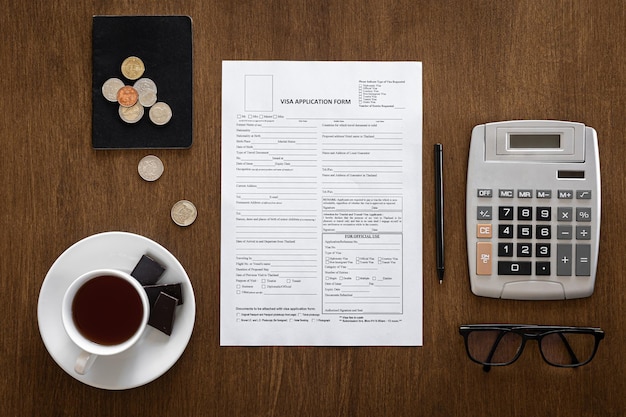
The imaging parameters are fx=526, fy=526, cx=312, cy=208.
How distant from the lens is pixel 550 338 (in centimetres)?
67

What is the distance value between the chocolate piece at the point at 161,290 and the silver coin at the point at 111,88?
242 mm

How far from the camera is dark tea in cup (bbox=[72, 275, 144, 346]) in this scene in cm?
61

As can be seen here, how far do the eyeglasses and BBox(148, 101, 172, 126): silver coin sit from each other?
46 centimetres

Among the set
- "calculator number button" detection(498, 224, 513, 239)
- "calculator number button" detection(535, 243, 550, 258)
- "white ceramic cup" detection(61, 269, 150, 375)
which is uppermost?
"calculator number button" detection(498, 224, 513, 239)

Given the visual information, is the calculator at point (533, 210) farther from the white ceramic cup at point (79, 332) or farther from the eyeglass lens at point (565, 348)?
the white ceramic cup at point (79, 332)

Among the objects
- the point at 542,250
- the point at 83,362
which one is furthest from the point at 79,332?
the point at 542,250

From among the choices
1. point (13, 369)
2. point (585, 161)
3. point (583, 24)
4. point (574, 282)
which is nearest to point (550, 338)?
point (574, 282)

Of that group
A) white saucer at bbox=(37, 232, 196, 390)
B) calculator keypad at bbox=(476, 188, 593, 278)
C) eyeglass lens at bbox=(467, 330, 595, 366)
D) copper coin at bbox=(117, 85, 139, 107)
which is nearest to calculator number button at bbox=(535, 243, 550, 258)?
calculator keypad at bbox=(476, 188, 593, 278)

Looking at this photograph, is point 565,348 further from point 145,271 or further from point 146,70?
point 146,70

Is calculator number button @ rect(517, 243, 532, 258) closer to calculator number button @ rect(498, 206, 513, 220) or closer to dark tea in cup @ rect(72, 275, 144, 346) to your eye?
calculator number button @ rect(498, 206, 513, 220)

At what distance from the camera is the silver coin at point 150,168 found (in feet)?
2.20

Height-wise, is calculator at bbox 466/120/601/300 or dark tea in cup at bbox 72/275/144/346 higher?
calculator at bbox 466/120/601/300

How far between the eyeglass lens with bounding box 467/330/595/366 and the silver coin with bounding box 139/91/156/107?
0.50 metres

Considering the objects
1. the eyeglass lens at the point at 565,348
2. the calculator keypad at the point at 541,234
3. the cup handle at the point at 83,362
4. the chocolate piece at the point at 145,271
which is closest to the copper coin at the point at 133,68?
the chocolate piece at the point at 145,271
